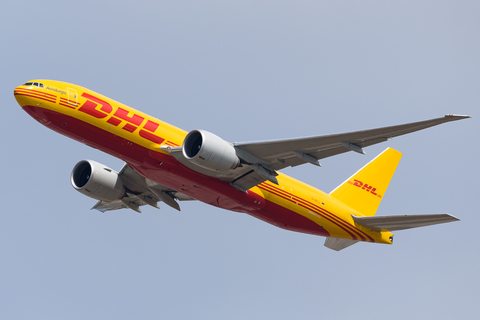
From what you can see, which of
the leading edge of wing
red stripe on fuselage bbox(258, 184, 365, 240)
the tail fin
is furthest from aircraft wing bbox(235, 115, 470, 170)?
the tail fin

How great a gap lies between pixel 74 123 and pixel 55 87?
193 centimetres

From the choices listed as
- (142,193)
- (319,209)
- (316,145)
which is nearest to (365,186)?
(319,209)

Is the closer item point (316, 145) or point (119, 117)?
point (316, 145)

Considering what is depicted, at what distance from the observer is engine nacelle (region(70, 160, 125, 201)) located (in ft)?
112

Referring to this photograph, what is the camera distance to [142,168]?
96.8ft

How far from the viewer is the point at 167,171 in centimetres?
2906

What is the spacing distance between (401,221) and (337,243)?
5.07 metres

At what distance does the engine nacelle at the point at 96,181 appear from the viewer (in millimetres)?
34219

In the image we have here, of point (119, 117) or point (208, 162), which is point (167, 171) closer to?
point (208, 162)

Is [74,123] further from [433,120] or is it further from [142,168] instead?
[433,120]

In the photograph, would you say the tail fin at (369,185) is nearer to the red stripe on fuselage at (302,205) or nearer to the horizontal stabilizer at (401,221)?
the horizontal stabilizer at (401,221)

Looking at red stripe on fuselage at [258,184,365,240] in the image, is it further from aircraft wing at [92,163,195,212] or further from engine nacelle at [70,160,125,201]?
engine nacelle at [70,160,125,201]

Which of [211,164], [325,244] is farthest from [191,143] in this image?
[325,244]

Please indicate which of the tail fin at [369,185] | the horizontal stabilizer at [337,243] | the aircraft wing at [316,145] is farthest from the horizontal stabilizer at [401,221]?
the aircraft wing at [316,145]
